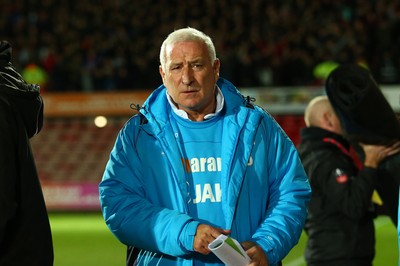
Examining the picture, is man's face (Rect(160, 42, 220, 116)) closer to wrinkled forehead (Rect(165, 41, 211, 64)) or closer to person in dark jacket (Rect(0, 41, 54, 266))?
wrinkled forehead (Rect(165, 41, 211, 64))

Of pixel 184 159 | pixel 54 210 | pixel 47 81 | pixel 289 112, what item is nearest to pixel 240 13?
pixel 289 112

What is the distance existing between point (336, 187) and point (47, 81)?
16827 millimetres

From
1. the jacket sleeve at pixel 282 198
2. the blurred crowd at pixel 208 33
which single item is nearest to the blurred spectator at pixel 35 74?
the blurred crowd at pixel 208 33

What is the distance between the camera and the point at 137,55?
2072 cm

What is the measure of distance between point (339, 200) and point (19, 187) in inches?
93.5

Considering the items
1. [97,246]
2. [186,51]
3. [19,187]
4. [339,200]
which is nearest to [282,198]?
[186,51]

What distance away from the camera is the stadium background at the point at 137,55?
18.8 meters

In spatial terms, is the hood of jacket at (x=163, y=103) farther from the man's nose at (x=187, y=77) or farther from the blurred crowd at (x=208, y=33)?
the blurred crowd at (x=208, y=33)

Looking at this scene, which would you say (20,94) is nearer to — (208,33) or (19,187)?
(19,187)

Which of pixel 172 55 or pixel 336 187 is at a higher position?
pixel 172 55

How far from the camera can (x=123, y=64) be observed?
68.2 feet

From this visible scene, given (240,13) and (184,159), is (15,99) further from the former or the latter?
(240,13)

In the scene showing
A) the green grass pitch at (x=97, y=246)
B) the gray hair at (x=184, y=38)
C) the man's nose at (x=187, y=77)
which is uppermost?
the gray hair at (x=184, y=38)

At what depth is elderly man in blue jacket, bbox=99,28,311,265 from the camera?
3.92 metres
